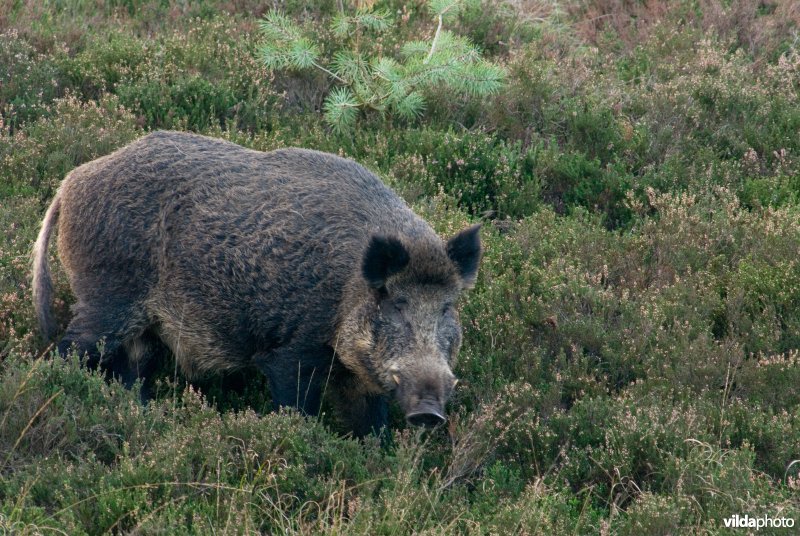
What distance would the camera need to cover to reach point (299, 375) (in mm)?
5930

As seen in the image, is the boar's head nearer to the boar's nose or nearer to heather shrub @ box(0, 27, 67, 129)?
the boar's nose

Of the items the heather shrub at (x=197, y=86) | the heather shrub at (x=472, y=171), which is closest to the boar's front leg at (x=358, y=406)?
the heather shrub at (x=472, y=171)

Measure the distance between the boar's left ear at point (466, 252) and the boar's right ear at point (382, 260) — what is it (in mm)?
337

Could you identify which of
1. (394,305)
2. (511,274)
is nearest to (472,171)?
(511,274)

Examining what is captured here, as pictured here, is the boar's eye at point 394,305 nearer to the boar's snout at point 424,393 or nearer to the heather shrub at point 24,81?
the boar's snout at point 424,393

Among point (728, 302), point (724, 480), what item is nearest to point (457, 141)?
point (728, 302)

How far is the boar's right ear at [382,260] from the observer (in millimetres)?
5617

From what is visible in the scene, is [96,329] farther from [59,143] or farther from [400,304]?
[59,143]

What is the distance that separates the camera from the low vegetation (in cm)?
507

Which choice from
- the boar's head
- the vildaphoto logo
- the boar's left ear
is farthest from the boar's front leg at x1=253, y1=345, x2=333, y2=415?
the vildaphoto logo

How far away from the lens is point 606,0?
11.6 m

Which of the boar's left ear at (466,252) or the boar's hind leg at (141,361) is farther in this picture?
the boar's hind leg at (141,361)

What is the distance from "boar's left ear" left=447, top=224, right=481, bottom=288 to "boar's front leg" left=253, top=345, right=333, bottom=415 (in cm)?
87

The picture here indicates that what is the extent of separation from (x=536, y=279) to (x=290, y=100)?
343 cm
